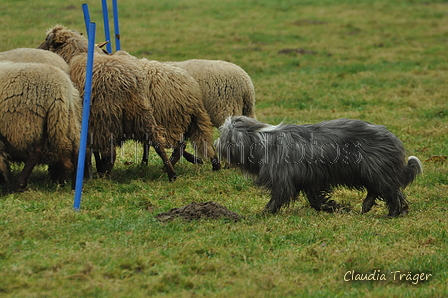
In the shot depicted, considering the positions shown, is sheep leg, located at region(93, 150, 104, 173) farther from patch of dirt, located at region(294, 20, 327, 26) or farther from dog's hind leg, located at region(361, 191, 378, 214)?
patch of dirt, located at region(294, 20, 327, 26)

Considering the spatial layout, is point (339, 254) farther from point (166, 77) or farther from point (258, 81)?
point (258, 81)

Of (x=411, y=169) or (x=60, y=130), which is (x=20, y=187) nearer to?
(x=60, y=130)

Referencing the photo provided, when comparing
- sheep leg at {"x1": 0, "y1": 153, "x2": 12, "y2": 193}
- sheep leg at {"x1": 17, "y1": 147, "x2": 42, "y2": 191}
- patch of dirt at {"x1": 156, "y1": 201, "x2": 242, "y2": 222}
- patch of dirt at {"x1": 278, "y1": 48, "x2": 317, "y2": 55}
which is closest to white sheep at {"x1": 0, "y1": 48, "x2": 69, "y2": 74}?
sheep leg at {"x1": 17, "y1": 147, "x2": 42, "y2": 191}

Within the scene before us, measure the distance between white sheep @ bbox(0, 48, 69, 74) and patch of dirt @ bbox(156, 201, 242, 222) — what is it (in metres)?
3.11

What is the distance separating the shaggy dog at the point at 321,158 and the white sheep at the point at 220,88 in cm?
231

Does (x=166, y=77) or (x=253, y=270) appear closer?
(x=253, y=270)

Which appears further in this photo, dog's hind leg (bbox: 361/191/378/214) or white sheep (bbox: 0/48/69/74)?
white sheep (bbox: 0/48/69/74)

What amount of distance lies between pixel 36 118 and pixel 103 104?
3.69ft

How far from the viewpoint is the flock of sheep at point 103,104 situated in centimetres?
725

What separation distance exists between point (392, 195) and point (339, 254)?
1701 mm

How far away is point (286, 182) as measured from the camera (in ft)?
22.1

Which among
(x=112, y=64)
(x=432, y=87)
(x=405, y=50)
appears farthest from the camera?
(x=405, y=50)

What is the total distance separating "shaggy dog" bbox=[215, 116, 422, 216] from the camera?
266 inches

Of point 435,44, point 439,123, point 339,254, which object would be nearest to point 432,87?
point 439,123
